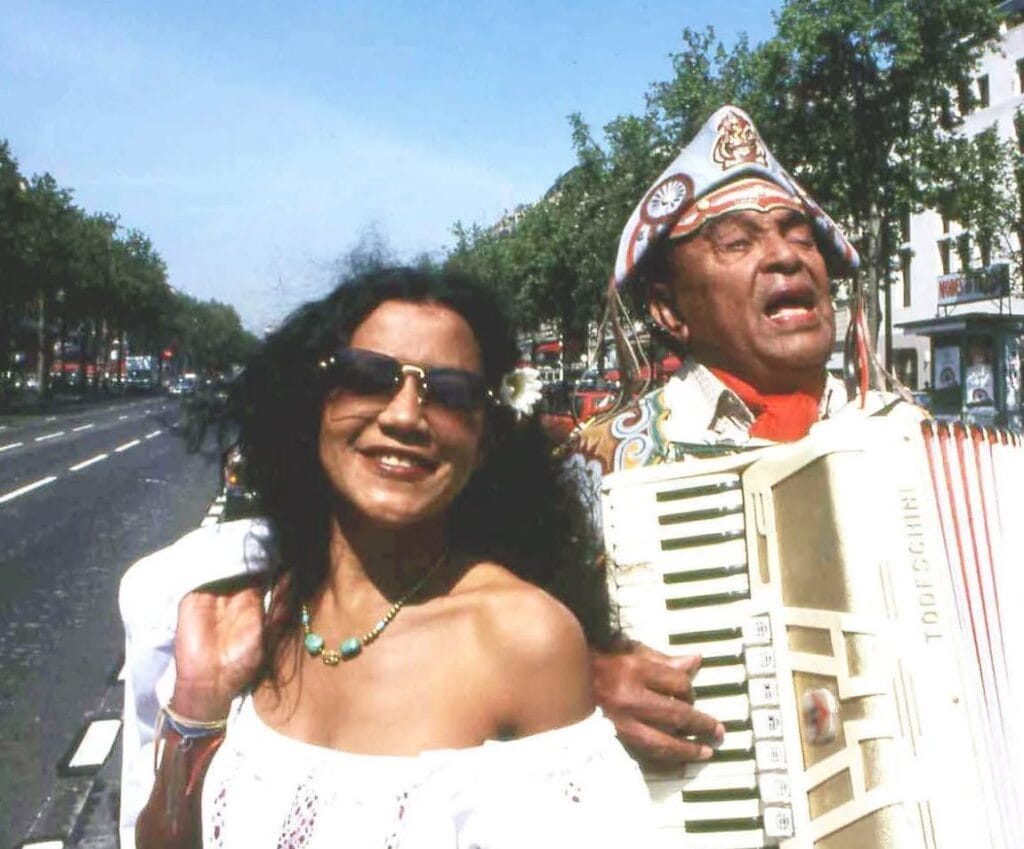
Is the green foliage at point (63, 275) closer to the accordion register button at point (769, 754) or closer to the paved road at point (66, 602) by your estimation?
the paved road at point (66, 602)

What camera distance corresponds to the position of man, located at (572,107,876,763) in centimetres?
248

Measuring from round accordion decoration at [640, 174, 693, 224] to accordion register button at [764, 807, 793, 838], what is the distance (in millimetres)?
1269

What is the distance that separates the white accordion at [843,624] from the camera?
5.61 feet

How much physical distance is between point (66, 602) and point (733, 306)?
24.8ft

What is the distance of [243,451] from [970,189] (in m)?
22.8

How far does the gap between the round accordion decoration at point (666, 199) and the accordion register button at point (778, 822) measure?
127 cm

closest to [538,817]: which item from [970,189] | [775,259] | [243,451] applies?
[243,451]

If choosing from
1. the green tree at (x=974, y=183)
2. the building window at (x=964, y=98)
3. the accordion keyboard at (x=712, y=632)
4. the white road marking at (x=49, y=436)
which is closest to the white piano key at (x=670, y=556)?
the accordion keyboard at (x=712, y=632)

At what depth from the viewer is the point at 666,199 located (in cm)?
269

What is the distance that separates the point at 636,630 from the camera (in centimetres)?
211

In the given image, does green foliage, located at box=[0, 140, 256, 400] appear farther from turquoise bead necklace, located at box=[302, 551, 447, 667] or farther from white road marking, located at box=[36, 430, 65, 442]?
turquoise bead necklace, located at box=[302, 551, 447, 667]

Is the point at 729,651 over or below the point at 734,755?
over

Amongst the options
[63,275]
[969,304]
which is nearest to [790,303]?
[969,304]

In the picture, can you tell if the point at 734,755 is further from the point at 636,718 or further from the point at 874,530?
the point at 874,530
